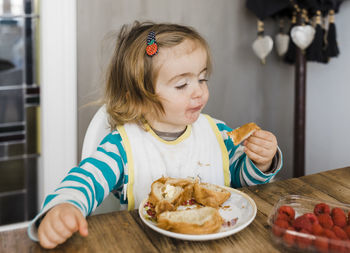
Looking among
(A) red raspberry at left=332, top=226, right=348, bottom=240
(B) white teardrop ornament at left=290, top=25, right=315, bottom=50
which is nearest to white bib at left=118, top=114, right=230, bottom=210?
(A) red raspberry at left=332, top=226, right=348, bottom=240

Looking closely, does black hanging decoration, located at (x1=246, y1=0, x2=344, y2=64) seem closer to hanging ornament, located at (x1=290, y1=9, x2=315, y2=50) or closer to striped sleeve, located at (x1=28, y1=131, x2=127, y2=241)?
hanging ornament, located at (x1=290, y1=9, x2=315, y2=50)

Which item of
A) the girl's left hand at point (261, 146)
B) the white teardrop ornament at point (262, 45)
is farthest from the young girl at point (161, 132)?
the white teardrop ornament at point (262, 45)

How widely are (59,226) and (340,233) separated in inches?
21.4

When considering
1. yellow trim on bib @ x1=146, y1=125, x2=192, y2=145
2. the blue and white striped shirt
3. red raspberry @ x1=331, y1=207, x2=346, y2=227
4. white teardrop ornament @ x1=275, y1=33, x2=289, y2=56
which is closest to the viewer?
red raspberry @ x1=331, y1=207, x2=346, y2=227

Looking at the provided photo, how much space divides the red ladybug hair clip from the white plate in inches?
19.5

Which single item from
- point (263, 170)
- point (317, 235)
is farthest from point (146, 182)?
point (317, 235)

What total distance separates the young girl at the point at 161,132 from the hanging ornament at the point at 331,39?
1.10 metres

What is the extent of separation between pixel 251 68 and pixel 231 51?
0.66 feet

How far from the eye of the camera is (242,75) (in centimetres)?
259

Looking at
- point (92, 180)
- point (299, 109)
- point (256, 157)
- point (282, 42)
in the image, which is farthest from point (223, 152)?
point (282, 42)

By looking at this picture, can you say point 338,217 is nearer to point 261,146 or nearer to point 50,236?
point 261,146

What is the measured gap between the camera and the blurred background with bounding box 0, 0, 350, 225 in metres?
2.07

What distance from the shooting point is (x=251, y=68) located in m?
2.61

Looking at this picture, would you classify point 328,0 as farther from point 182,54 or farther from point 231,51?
point 182,54
